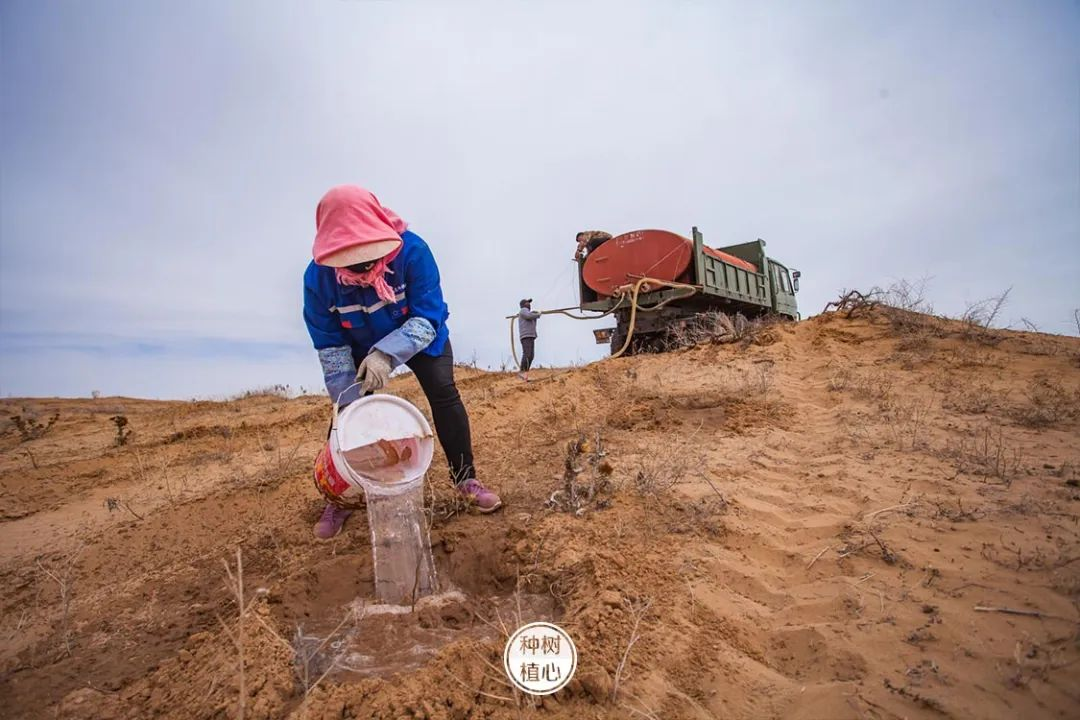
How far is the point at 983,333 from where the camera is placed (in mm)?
5004

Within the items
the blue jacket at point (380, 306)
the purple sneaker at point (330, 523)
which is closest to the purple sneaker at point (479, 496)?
the purple sneaker at point (330, 523)

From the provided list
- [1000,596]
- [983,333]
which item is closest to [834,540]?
[1000,596]

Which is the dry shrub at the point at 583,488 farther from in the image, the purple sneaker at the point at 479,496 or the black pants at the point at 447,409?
the black pants at the point at 447,409

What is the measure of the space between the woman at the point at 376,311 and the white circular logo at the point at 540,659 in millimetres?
1272

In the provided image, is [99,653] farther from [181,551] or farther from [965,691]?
[965,691]

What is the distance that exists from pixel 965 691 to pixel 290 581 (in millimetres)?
2094

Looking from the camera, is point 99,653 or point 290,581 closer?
point 99,653

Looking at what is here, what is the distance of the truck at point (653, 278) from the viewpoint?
7.07m

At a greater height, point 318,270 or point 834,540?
point 318,270

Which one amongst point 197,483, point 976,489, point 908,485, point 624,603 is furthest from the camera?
point 197,483

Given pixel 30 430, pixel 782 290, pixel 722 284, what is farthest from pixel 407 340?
pixel 782 290

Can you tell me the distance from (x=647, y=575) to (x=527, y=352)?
784cm

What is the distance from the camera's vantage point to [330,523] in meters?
2.59

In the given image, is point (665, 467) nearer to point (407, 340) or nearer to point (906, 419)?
point (407, 340)
